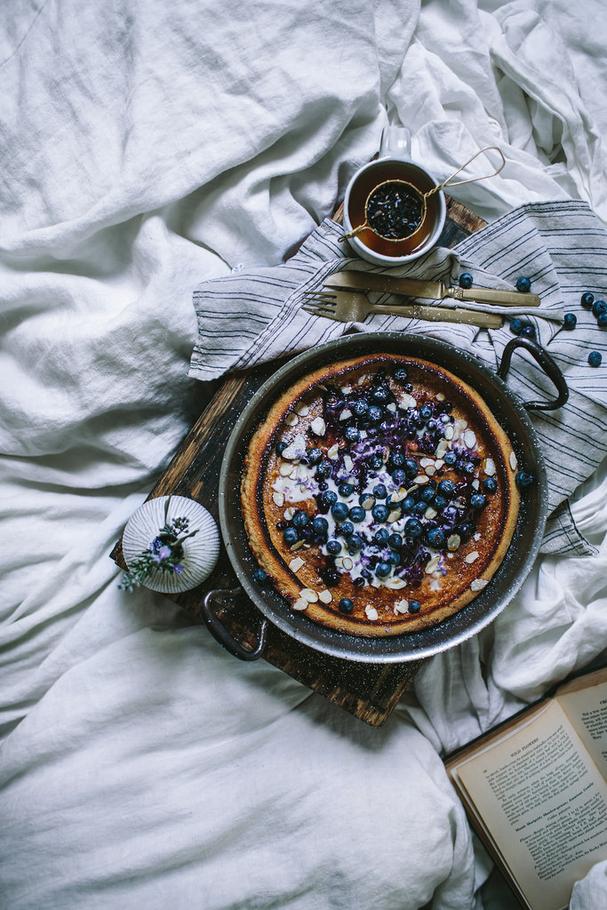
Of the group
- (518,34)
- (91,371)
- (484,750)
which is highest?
(518,34)

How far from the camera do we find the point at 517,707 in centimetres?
177

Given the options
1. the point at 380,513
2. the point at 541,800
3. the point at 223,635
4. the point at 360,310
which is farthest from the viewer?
the point at 541,800

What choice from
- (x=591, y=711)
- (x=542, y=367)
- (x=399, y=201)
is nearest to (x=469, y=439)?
(x=542, y=367)

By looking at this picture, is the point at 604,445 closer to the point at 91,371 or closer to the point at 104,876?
the point at 91,371

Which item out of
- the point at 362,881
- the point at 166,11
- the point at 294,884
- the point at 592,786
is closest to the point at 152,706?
the point at 294,884

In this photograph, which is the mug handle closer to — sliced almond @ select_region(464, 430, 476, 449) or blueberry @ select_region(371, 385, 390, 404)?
blueberry @ select_region(371, 385, 390, 404)

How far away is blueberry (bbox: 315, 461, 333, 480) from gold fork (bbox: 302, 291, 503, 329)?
0.36 m

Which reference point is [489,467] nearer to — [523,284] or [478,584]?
[478,584]

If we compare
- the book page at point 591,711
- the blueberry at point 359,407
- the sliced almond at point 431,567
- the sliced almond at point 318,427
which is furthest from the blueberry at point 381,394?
the book page at point 591,711

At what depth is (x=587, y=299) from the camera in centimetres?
163

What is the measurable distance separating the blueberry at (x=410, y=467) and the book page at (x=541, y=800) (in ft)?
2.47

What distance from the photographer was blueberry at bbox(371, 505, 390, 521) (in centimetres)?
146

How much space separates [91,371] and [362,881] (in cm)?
138

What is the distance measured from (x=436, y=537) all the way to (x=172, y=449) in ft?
2.30
